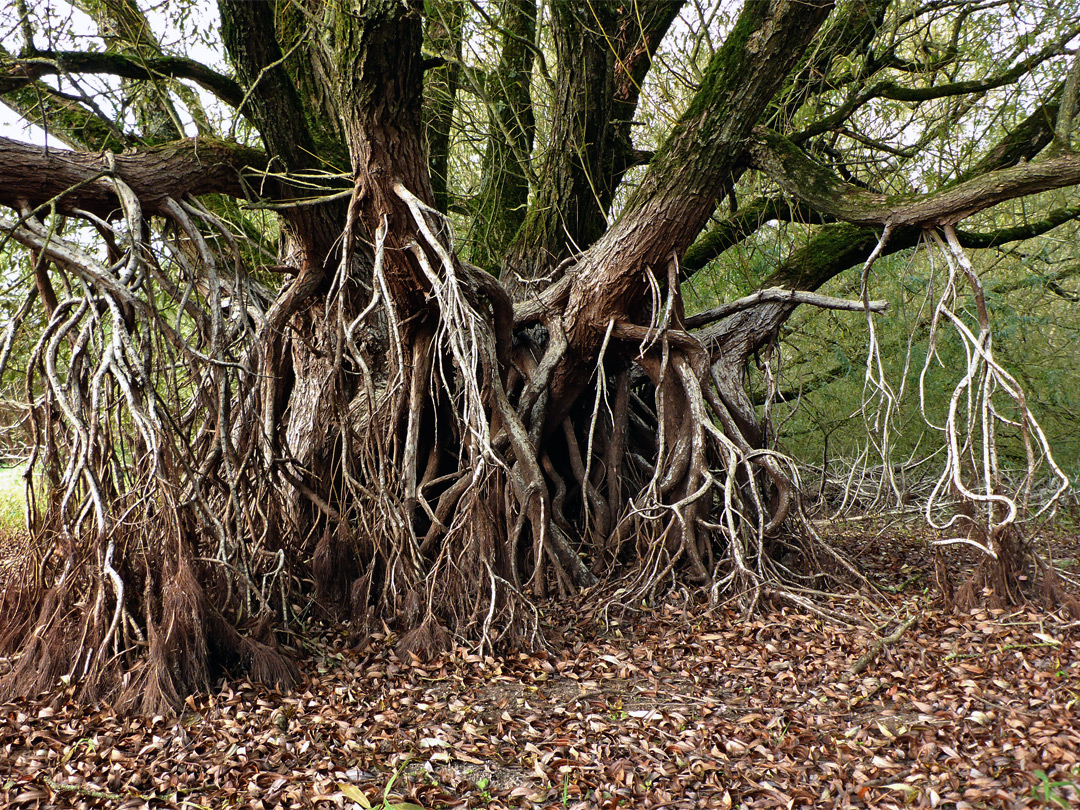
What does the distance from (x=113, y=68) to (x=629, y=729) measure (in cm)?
422

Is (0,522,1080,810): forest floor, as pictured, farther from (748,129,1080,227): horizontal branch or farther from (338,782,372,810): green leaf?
(748,129,1080,227): horizontal branch

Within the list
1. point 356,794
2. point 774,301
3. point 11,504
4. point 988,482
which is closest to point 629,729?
point 356,794


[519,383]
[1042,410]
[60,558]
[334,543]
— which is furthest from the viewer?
[1042,410]

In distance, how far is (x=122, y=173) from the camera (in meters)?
3.63

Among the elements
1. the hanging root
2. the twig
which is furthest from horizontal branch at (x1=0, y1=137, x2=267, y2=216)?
the twig

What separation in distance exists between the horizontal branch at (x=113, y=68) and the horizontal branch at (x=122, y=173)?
1.32 feet

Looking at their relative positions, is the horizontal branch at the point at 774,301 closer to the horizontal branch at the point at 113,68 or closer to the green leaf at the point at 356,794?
the horizontal branch at the point at 113,68


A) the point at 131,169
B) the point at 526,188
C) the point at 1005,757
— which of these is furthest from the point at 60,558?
the point at 526,188

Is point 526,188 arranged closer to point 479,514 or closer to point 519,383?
point 519,383

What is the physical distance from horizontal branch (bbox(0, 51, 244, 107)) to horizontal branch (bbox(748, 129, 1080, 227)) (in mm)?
3172

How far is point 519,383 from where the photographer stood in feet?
17.6

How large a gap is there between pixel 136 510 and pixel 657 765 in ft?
8.28

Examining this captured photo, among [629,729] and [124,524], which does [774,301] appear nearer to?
[629,729]

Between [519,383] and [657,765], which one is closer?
[657,765]
